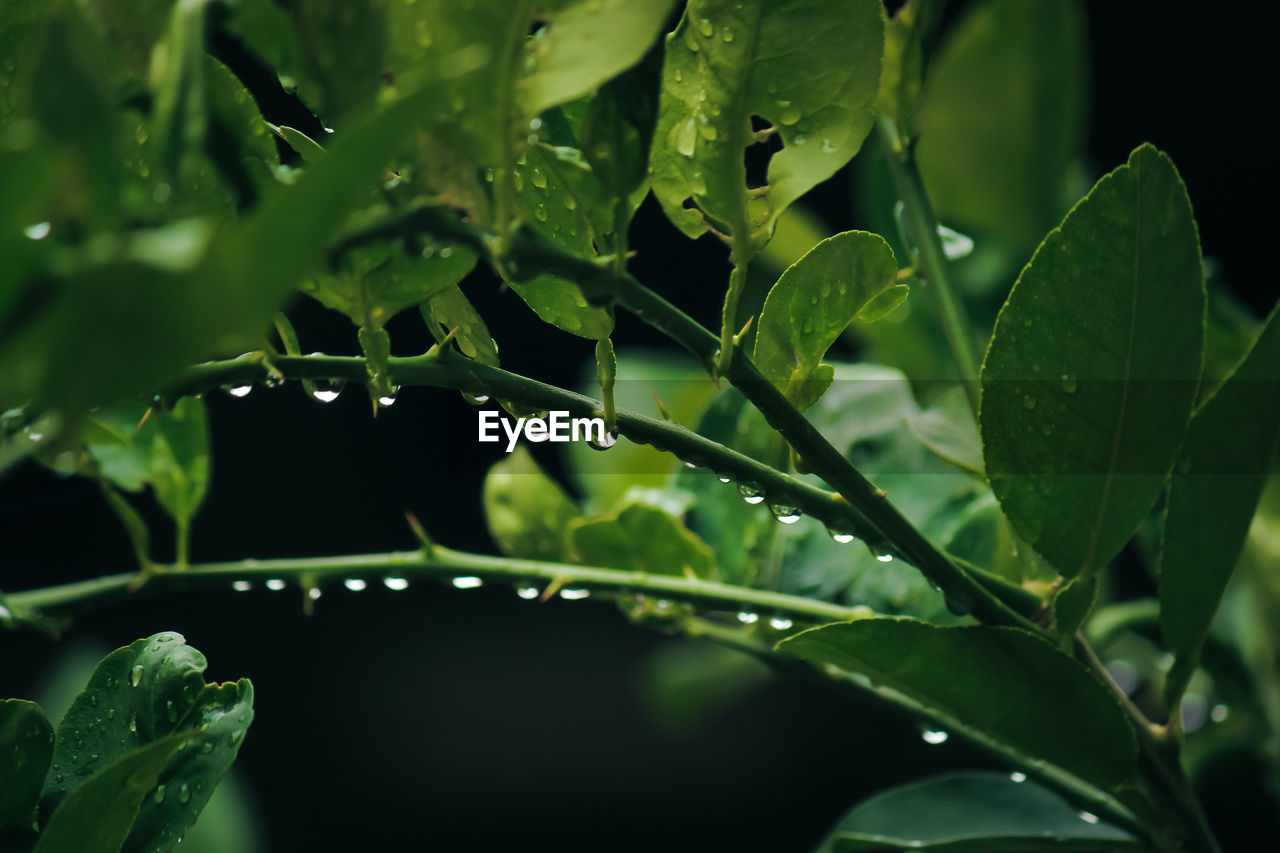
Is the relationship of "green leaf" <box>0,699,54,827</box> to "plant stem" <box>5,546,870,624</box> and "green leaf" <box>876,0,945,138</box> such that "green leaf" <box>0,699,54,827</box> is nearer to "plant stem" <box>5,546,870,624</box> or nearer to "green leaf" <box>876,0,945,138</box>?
"plant stem" <box>5,546,870,624</box>

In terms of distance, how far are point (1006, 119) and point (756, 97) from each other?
16.1 inches

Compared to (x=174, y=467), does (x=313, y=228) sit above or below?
above

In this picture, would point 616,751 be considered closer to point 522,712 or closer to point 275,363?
point 522,712

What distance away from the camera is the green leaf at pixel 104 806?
0.19m

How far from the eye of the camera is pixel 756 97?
196mm

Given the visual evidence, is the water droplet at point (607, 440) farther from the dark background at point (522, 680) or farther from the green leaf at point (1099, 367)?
Result: the dark background at point (522, 680)

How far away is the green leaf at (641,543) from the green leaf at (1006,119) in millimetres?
282

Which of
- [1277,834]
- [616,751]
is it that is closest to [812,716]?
[616,751]

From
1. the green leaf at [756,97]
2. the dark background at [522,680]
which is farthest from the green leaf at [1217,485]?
the dark background at [522,680]

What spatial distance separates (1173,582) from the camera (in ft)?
0.89

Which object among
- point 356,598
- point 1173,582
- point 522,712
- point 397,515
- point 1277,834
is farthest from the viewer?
point 522,712

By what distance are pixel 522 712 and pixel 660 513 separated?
721 mm

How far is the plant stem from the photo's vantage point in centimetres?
31

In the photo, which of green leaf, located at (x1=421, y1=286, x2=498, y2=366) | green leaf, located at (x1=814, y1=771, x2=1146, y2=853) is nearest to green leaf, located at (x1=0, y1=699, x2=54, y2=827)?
green leaf, located at (x1=421, y1=286, x2=498, y2=366)
